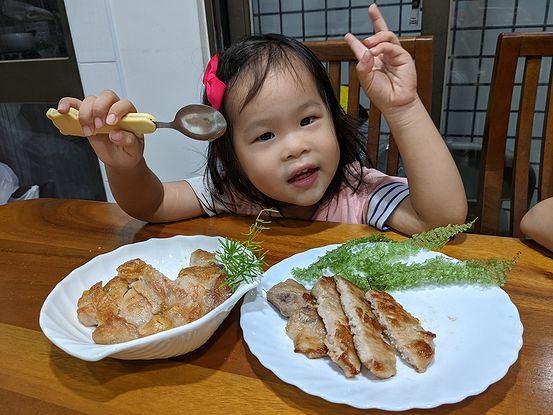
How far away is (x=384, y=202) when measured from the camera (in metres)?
1.08

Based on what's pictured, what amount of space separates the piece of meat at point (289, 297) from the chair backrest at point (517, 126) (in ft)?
2.55

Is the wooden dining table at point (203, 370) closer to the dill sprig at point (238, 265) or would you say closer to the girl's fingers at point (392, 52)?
the dill sprig at point (238, 265)

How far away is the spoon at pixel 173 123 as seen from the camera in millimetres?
810

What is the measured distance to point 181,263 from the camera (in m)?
0.85

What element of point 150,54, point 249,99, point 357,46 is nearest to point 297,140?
point 249,99

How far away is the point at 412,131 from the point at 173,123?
502 mm

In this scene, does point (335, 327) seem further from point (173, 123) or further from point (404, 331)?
point (173, 123)

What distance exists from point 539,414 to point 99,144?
2.89 feet

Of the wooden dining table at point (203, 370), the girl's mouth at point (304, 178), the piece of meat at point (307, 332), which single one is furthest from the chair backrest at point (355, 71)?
the piece of meat at point (307, 332)

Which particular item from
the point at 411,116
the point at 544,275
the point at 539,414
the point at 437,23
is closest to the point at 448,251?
the point at 544,275

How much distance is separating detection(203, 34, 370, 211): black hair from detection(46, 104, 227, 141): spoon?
0.16m

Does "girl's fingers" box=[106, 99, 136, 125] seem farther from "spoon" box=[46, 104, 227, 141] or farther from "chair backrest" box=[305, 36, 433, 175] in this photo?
"chair backrest" box=[305, 36, 433, 175]

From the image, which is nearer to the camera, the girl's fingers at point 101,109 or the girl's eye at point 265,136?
the girl's fingers at point 101,109

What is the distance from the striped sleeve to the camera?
1040 mm
